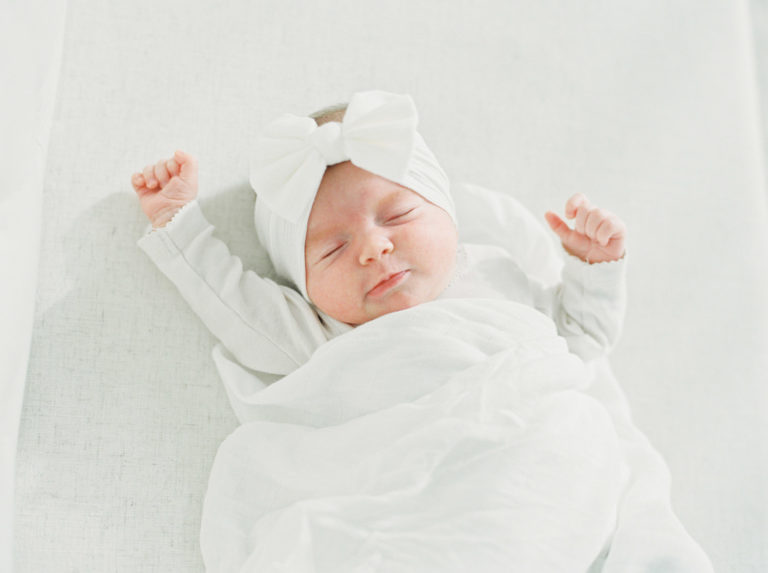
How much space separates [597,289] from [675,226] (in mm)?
313

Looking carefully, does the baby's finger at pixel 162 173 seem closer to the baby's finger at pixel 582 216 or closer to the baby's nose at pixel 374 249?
the baby's nose at pixel 374 249

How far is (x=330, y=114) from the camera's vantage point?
1.21 meters

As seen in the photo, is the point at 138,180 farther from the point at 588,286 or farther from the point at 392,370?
the point at 588,286

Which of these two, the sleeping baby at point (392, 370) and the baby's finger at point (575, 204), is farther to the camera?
the baby's finger at point (575, 204)

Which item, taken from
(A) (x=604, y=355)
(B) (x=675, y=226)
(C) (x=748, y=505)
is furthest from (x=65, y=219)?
(C) (x=748, y=505)

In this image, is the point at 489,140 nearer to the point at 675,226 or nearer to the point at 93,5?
the point at 675,226

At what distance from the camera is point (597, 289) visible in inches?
48.4

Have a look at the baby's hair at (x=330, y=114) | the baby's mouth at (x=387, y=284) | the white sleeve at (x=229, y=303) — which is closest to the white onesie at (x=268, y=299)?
the white sleeve at (x=229, y=303)

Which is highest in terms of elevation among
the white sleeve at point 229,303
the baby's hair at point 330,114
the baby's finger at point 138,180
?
the baby's hair at point 330,114

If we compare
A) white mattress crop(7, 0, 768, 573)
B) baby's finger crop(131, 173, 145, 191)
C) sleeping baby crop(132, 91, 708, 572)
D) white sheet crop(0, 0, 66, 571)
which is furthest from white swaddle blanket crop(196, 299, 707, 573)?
baby's finger crop(131, 173, 145, 191)

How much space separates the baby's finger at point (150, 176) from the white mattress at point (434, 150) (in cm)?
6

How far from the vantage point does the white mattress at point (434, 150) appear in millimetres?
1126

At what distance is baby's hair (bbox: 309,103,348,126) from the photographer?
47.4 inches

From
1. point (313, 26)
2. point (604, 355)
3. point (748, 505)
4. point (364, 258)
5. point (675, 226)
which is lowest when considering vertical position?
point (748, 505)
